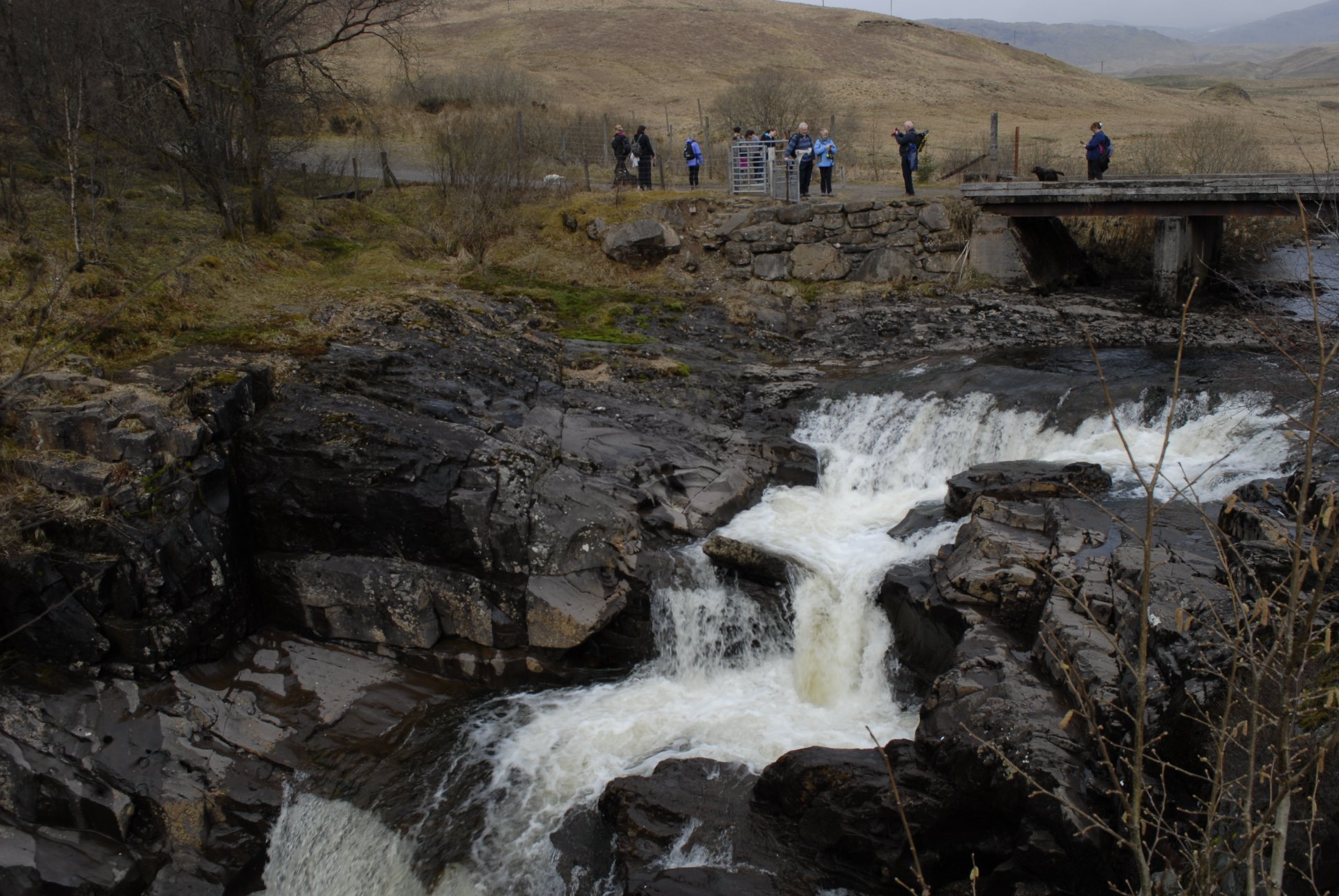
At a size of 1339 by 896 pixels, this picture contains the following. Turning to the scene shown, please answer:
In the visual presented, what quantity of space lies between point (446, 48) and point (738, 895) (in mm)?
58198

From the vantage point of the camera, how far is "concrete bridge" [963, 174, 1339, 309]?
16.0m

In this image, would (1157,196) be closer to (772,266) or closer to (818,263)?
(818,263)

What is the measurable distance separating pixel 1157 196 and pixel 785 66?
42.7 meters

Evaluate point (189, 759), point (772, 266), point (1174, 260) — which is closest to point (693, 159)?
point (772, 266)

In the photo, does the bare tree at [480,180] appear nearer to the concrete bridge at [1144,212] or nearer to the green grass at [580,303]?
the green grass at [580,303]

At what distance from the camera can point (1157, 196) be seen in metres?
17.0

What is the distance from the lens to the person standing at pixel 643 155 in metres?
23.2

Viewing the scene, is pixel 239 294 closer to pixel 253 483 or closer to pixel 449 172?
pixel 253 483

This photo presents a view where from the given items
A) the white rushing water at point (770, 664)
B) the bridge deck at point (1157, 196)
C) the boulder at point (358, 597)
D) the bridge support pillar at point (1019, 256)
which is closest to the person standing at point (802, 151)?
the bridge deck at point (1157, 196)

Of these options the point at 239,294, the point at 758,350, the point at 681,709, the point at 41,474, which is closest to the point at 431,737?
the point at 681,709

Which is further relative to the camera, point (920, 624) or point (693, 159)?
point (693, 159)

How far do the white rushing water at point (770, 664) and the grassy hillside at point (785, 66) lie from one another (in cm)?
2072

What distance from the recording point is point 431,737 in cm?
978

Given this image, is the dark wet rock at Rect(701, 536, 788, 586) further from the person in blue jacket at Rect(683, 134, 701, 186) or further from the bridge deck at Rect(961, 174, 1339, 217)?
the person in blue jacket at Rect(683, 134, 701, 186)
